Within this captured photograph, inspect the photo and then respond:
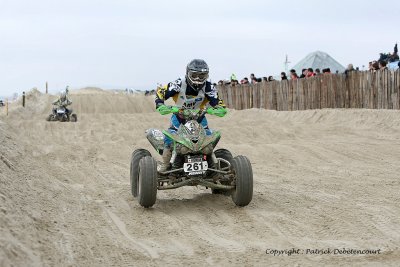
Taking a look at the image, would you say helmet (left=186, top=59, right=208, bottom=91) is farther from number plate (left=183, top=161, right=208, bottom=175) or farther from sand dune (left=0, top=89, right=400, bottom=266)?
sand dune (left=0, top=89, right=400, bottom=266)

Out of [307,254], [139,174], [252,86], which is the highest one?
[252,86]

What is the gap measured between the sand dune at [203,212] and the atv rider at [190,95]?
99 centimetres

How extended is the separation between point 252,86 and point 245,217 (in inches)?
802

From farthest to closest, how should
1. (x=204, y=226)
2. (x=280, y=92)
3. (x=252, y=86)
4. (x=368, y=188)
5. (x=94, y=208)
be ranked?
1. (x=252, y=86)
2. (x=280, y=92)
3. (x=368, y=188)
4. (x=94, y=208)
5. (x=204, y=226)

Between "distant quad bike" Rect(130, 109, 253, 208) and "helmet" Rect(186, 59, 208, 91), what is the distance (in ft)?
1.42

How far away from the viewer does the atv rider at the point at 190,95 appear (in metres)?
7.45

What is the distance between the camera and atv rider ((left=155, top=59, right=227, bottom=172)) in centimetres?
745

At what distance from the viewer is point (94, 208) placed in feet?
→ 23.9

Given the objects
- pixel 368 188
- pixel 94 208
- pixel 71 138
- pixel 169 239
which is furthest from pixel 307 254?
pixel 71 138

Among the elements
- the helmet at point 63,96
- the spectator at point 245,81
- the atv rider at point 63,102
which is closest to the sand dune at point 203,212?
the atv rider at point 63,102

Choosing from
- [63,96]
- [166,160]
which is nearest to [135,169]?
[166,160]

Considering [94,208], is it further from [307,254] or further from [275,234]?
[307,254]

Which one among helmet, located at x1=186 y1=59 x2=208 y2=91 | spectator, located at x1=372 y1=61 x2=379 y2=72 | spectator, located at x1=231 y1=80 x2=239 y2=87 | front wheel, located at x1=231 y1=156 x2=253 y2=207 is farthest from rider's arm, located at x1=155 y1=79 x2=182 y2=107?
spectator, located at x1=231 y1=80 x2=239 y2=87

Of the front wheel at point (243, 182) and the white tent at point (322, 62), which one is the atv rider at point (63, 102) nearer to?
the white tent at point (322, 62)
